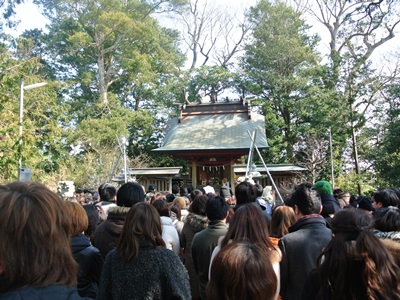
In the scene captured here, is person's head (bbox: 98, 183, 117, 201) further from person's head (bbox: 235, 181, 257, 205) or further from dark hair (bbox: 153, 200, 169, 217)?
person's head (bbox: 235, 181, 257, 205)

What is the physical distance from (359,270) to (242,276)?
67 cm

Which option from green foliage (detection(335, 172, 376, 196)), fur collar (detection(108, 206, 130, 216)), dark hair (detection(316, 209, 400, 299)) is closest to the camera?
dark hair (detection(316, 209, 400, 299))

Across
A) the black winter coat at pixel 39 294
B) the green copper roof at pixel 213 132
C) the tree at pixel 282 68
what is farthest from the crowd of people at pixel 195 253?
the tree at pixel 282 68

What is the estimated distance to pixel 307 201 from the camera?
134 inches

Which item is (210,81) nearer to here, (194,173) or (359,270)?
(194,173)

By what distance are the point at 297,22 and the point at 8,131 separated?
79.8 ft

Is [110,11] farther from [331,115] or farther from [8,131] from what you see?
[8,131]

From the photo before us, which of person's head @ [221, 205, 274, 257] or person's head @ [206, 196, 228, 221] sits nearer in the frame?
person's head @ [221, 205, 274, 257]

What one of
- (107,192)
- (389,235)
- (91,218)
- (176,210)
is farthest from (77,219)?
Result: (107,192)

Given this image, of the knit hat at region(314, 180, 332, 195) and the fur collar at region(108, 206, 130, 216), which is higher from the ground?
the knit hat at region(314, 180, 332, 195)

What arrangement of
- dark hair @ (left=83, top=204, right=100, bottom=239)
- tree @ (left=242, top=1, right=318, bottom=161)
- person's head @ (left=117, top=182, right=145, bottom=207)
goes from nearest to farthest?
person's head @ (left=117, top=182, right=145, bottom=207) → dark hair @ (left=83, top=204, right=100, bottom=239) → tree @ (left=242, top=1, right=318, bottom=161)

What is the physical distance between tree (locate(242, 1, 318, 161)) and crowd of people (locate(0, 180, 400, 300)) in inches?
888

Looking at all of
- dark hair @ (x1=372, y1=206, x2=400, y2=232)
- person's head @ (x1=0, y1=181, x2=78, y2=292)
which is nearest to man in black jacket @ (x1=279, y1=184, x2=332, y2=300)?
dark hair @ (x1=372, y1=206, x2=400, y2=232)

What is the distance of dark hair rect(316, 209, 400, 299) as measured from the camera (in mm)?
1923
